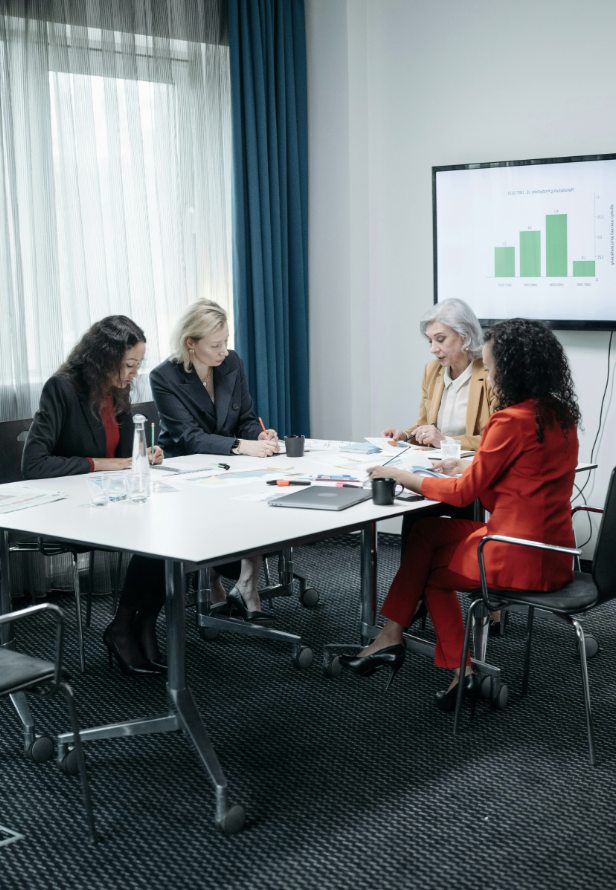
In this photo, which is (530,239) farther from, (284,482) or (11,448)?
(11,448)

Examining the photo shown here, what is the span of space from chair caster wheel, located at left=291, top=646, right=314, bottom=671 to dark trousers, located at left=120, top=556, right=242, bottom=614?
53 cm

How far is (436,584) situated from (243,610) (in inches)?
40.2

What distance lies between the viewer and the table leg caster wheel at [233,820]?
6.95 feet

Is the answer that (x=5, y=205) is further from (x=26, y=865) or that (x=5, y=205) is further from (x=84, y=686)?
(x=26, y=865)

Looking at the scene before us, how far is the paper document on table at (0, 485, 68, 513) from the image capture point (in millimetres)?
2592

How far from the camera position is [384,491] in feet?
8.46

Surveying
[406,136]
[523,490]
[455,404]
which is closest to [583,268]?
[455,404]

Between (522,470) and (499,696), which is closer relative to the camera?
(522,470)

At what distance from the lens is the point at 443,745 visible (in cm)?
258

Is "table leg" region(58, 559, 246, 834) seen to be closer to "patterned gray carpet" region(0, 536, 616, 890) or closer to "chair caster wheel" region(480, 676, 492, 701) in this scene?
"patterned gray carpet" region(0, 536, 616, 890)

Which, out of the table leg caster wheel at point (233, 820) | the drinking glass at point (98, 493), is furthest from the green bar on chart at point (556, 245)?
the table leg caster wheel at point (233, 820)

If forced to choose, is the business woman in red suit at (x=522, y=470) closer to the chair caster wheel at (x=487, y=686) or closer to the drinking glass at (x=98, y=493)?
the chair caster wheel at (x=487, y=686)

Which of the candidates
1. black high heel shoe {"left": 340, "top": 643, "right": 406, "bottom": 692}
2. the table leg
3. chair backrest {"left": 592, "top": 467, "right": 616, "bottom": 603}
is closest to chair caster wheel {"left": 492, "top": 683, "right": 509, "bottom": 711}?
black high heel shoe {"left": 340, "top": 643, "right": 406, "bottom": 692}

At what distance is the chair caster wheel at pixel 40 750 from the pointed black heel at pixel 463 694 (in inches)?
47.0
